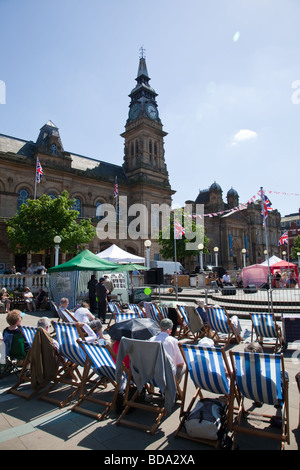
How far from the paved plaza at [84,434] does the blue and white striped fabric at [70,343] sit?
716mm

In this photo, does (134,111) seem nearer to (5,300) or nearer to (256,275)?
(256,275)

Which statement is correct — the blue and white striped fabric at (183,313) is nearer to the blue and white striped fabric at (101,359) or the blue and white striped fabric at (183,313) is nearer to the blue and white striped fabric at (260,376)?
the blue and white striped fabric at (101,359)

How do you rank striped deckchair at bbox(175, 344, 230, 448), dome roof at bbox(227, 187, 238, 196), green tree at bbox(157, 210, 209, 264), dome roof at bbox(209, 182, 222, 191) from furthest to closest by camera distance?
dome roof at bbox(227, 187, 238, 196), dome roof at bbox(209, 182, 222, 191), green tree at bbox(157, 210, 209, 264), striped deckchair at bbox(175, 344, 230, 448)

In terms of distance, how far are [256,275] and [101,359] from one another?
21.5 metres

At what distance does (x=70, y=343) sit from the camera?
16.7 feet

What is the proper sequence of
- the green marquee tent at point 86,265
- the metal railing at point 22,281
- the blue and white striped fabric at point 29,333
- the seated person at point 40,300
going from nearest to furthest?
1. the blue and white striped fabric at point 29,333
2. the green marquee tent at point 86,265
3. the seated person at point 40,300
4. the metal railing at point 22,281

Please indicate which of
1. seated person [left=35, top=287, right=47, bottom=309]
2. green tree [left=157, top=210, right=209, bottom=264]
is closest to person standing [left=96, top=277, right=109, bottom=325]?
seated person [left=35, top=287, right=47, bottom=309]

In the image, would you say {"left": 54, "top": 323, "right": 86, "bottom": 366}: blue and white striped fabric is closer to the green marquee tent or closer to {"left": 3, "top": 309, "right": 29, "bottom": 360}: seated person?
{"left": 3, "top": 309, "right": 29, "bottom": 360}: seated person

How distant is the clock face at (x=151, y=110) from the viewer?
43128 mm

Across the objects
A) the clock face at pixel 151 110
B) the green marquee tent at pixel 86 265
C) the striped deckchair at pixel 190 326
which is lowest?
the striped deckchair at pixel 190 326

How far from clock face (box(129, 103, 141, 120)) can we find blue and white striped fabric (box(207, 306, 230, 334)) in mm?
39945

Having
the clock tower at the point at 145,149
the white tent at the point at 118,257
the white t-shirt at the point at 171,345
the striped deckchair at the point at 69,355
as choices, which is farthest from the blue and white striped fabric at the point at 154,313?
the clock tower at the point at 145,149

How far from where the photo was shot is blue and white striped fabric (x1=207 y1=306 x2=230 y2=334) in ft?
26.2
